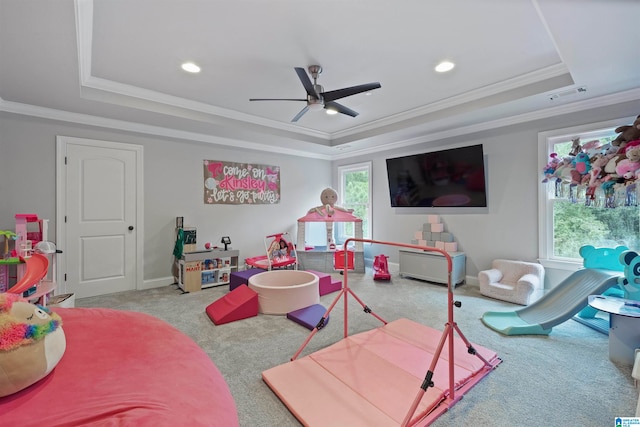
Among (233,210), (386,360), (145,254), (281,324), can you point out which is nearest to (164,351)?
(386,360)

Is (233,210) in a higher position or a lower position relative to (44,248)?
higher

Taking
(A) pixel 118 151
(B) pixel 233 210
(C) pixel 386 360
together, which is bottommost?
(C) pixel 386 360

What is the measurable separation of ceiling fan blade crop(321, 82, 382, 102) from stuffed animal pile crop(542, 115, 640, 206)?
222 cm

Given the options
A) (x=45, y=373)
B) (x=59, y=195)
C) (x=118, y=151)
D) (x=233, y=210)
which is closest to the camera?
(x=45, y=373)

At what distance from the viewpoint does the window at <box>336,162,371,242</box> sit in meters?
5.96

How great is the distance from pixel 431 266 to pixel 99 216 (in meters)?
4.83

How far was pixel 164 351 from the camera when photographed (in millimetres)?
1226

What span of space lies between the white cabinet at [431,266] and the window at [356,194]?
1268 millimetres

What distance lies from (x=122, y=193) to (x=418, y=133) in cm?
456

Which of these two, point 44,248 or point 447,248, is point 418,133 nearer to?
point 447,248

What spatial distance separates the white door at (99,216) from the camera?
3711 mm

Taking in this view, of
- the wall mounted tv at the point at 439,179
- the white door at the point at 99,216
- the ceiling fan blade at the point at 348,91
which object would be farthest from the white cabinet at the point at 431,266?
the white door at the point at 99,216

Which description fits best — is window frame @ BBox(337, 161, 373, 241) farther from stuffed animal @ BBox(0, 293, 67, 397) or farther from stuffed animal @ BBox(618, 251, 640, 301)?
stuffed animal @ BBox(0, 293, 67, 397)

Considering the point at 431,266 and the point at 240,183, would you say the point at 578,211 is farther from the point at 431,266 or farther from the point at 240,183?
the point at 240,183
